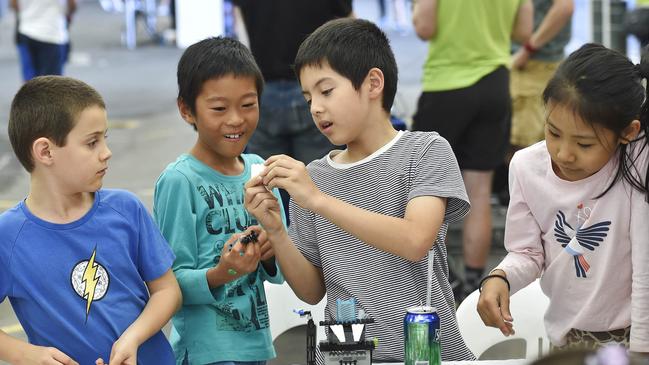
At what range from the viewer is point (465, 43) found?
5.88 meters

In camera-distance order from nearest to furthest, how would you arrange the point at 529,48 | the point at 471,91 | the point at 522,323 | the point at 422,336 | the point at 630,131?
the point at 422,336 → the point at 630,131 → the point at 522,323 → the point at 471,91 → the point at 529,48

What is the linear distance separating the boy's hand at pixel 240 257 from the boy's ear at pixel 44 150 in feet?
1.78

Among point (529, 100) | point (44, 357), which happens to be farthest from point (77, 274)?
point (529, 100)

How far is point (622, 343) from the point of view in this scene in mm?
3029

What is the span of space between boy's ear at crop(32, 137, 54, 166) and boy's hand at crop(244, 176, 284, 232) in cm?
53

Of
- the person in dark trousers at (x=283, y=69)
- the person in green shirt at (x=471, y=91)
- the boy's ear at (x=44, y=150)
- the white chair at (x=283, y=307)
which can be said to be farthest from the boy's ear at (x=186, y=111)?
the person in green shirt at (x=471, y=91)

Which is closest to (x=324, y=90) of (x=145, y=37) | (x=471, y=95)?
(x=471, y=95)

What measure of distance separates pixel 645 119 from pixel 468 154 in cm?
304

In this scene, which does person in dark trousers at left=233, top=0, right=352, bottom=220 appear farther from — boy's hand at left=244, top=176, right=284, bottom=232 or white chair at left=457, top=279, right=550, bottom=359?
boy's hand at left=244, top=176, right=284, bottom=232

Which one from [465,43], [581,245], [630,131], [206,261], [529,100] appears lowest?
[529,100]

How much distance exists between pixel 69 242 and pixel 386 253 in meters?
0.87

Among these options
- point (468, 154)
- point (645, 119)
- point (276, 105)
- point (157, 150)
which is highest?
point (645, 119)

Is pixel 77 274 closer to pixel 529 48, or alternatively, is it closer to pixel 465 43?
pixel 465 43

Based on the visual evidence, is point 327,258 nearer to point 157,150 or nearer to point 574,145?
point 574,145
